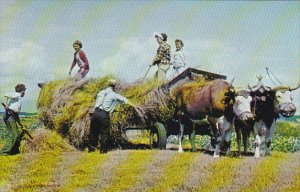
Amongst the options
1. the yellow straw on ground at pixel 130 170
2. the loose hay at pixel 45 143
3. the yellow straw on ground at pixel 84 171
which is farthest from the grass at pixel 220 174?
the loose hay at pixel 45 143

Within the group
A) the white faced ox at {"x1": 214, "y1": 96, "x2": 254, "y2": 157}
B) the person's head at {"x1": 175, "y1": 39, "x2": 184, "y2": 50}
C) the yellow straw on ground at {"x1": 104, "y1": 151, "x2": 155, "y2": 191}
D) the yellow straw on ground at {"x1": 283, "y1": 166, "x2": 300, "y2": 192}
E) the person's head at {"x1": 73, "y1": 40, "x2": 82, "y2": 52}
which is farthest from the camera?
the person's head at {"x1": 175, "y1": 39, "x2": 184, "y2": 50}

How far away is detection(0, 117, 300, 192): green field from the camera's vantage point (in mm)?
9672

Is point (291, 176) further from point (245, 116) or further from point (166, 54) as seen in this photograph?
point (166, 54)

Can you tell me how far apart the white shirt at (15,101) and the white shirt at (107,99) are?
61.3 inches

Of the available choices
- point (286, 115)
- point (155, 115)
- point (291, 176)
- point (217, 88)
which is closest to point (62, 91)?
point (155, 115)

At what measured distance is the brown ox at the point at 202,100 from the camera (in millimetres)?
Result: 12266

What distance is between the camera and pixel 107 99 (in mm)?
12398

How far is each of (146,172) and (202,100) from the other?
2794 mm

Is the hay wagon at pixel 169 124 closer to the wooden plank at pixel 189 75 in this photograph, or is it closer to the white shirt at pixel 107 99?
the wooden plank at pixel 189 75

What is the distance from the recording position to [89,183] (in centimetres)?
990

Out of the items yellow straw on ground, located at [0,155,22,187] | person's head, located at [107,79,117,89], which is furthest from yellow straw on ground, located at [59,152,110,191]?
person's head, located at [107,79,117,89]

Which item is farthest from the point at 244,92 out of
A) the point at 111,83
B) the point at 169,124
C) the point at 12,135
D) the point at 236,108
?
the point at 12,135

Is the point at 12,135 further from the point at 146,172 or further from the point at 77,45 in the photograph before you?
the point at 146,172

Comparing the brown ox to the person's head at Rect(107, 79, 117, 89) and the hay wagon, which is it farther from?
the person's head at Rect(107, 79, 117, 89)
